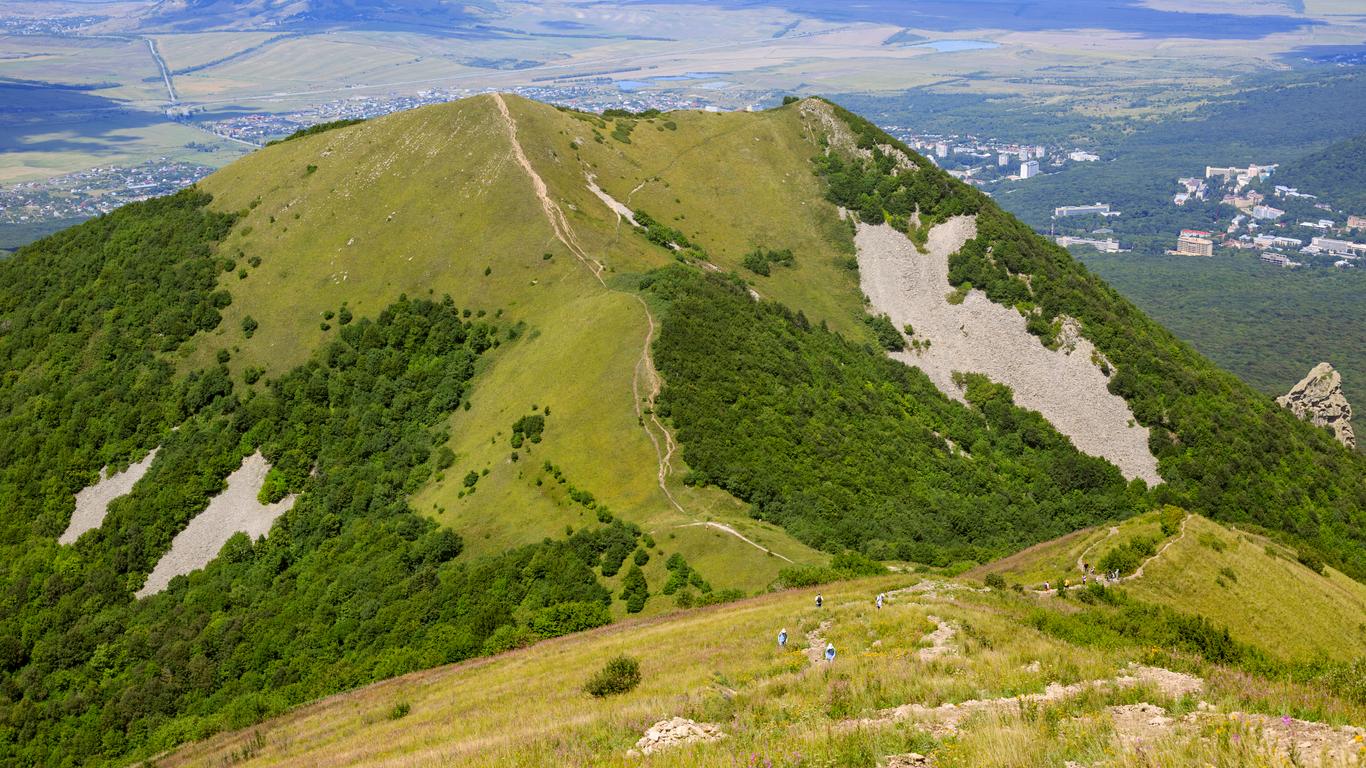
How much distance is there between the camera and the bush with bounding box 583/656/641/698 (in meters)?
31.5

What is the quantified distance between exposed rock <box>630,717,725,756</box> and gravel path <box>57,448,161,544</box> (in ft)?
263

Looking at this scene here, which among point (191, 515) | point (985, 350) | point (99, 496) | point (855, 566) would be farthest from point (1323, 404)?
point (99, 496)

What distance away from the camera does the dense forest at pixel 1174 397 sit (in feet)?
286

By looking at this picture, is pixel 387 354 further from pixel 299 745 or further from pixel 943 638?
pixel 943 638

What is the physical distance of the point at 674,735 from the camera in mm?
21328

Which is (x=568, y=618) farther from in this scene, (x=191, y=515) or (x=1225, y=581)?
(x=191, y=515)

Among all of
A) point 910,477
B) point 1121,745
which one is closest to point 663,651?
point 1121,745

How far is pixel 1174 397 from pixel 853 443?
144ft

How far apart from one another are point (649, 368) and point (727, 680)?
1821 inches

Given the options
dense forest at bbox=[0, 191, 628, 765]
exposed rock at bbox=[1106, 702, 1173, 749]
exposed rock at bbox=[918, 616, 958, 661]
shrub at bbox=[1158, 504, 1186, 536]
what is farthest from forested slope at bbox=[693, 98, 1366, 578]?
dense forest at bbox=[0, 191, 628, 765]

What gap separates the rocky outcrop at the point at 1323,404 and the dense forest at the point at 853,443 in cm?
5475

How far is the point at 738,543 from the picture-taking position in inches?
2234

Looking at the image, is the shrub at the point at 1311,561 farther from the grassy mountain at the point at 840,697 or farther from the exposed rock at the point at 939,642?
the exposed rock at the point at 939,642

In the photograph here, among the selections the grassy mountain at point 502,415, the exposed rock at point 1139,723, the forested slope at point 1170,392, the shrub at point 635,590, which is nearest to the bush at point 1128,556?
the grassy mountain at point 502,415
